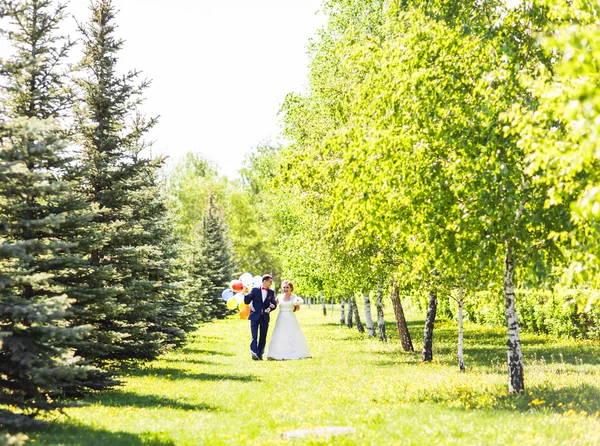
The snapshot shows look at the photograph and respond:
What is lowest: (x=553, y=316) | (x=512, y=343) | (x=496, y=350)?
(x=496, y=350)

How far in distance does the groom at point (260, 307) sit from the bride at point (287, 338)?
1.35ft

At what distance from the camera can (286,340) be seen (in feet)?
76.8

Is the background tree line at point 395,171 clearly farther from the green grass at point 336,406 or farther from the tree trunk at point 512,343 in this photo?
the green grass at point 336,406

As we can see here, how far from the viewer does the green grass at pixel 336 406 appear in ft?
31.0

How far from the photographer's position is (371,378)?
16797mm

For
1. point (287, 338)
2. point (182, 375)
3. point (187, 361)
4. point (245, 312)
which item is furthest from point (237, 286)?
point (182, 375)

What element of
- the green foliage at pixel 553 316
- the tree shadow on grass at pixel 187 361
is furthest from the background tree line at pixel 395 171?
the green foliage at pixel 553 316

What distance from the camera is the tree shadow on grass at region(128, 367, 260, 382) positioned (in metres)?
17.3

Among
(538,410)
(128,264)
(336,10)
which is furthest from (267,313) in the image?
(336,10)

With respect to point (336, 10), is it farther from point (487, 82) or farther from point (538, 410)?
point (538, 410)

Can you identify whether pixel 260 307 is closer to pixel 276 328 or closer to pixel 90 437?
pixel 276 328

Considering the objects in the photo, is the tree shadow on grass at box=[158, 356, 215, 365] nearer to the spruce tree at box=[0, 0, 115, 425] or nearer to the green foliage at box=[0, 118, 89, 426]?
the spruce tree at box=[0, 0, 115, 425]

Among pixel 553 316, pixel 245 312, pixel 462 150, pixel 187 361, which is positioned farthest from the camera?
pixel 553 316

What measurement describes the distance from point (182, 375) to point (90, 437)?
8.55 m
